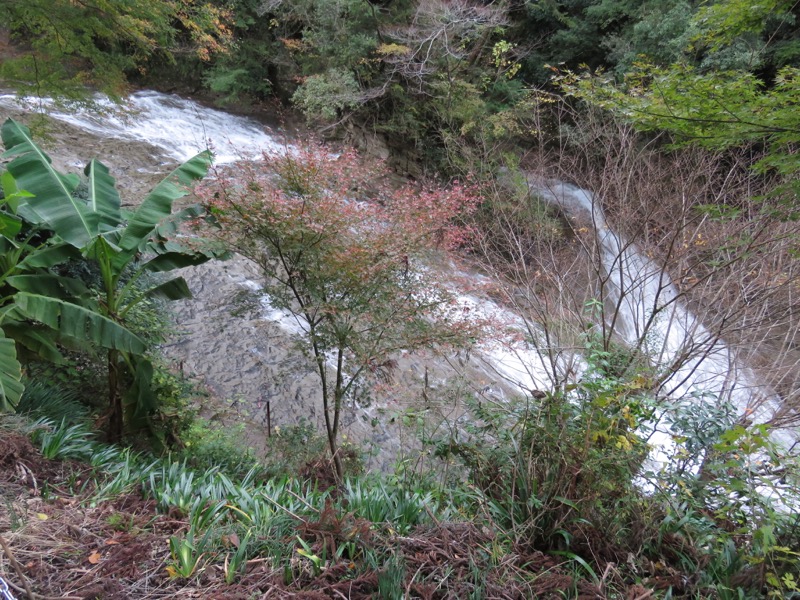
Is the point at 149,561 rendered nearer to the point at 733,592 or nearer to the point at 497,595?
the point at 497,595

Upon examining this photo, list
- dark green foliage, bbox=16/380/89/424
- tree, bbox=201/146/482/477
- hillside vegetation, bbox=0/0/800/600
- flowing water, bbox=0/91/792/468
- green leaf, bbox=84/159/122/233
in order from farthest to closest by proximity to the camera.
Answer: flowing water, bbox=0/91/792/468
green leaf, bbox=84/159/122/233
tree, bbox=201/146/482/477
dark green foliage, bbox=16/380/89/424
hillside vegetation, bbox=0/0/800/600

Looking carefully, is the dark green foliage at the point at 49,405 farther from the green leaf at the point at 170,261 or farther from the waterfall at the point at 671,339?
the waterfall at the point at 671,339

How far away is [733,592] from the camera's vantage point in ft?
8.17

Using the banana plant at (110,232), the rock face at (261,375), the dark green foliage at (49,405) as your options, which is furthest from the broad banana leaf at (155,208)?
the dark green foliage at (49,405)

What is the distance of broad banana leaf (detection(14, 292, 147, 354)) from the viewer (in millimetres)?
3898

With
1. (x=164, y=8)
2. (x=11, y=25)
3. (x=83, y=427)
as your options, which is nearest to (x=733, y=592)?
(x=83, y=427)

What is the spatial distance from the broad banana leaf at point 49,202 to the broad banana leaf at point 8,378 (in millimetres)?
1239

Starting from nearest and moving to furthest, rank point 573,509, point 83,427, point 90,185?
point 573,509
point 83,427
point 90,185

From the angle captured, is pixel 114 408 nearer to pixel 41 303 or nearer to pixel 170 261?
pixel 41 303

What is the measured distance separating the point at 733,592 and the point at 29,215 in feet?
20.8

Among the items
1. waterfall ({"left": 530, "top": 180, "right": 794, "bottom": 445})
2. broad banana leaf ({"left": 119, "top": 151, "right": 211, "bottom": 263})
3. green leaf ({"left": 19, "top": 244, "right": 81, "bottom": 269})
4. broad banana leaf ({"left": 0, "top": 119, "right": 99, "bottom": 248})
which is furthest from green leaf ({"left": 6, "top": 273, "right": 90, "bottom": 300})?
waterfall ({"left": 530, "top": 180, "right": 794, "bottom": 445})

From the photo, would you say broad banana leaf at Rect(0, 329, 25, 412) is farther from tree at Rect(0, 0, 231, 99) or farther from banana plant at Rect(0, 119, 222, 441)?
tree at Rect(0, 0, 231, 99)

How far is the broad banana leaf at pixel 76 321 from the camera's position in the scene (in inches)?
153

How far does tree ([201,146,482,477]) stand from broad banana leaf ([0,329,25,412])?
1.88 m
